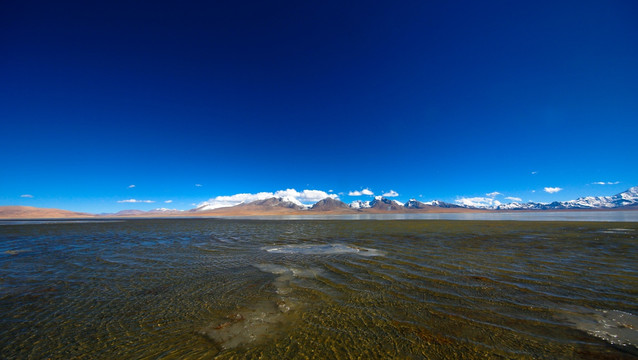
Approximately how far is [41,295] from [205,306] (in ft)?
18.1

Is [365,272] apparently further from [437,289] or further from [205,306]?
[205,306]

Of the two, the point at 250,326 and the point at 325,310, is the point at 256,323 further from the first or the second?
the point at 325,310

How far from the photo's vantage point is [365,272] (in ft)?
31.9

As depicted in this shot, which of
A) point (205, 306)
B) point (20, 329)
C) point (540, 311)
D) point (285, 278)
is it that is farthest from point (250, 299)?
point (540, 311)

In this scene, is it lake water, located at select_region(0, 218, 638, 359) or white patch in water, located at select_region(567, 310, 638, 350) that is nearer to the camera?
lake water, located at select_region(0, 218, 638, 359)

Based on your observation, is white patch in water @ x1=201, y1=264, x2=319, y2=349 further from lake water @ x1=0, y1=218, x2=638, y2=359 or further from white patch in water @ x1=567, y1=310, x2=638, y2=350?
white patch in water @ x1=567, y1=310, x2=638, y2=350

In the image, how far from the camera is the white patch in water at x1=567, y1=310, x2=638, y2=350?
14.5 ft

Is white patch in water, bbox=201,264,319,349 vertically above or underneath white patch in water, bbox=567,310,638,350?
above

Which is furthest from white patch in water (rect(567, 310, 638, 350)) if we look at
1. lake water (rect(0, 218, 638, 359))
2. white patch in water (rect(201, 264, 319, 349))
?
white patch in water (rect(201, 264, 319, 349))

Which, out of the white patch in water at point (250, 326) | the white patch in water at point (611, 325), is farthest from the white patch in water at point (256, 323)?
the white patch in water at point (611, 325)

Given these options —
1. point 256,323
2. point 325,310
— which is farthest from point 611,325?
point 256,323

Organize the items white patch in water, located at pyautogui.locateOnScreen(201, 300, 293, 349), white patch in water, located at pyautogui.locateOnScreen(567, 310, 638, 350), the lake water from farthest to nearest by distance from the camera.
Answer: white patch in water, located at pyautogui.locateOnScreen(201, 300, 293, 349) < white patch in water, located at pyautogui.locateOnScreen(567, 310, 638, 350) < the lake water

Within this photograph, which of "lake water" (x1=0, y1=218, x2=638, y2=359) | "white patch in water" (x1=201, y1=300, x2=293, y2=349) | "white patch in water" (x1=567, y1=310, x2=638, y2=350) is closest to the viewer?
"lake water" (x1=0, y1=218, x2=638, y2=359)

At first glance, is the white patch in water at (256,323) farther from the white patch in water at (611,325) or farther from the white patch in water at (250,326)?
the white patch in water at (611,325)
